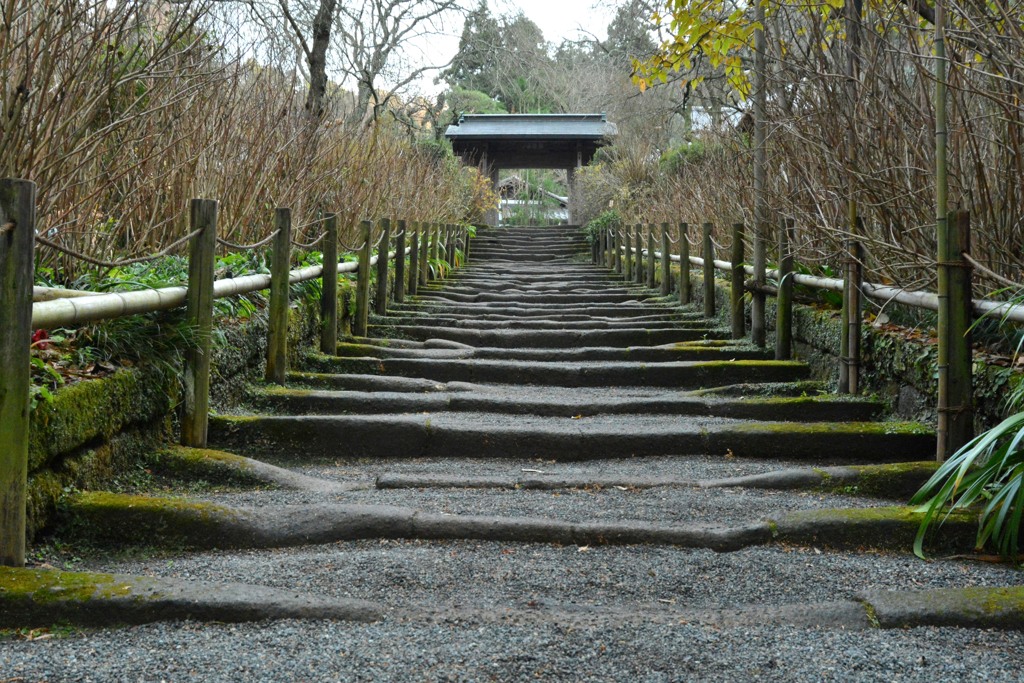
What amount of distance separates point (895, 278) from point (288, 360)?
A: 3558 millimetres

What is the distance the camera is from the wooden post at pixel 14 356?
2570mm

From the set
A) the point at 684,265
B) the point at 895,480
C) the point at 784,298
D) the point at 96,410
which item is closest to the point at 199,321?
the point at 96,410

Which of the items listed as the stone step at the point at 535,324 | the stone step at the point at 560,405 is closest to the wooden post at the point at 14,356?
the stone step at the point at 560,405

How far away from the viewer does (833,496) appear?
12.9 ft

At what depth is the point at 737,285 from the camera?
762cm

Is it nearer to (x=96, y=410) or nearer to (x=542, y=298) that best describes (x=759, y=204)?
(x=542, y=298)

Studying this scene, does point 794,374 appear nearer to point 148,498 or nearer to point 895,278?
point 895,278

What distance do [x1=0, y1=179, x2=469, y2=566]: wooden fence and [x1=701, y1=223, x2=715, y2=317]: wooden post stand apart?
2.83 m

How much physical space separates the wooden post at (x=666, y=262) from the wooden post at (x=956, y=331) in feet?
22.8

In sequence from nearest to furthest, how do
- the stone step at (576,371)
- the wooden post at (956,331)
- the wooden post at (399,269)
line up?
the wooden post at (956,331) → the stone step at (576,371) → the wooden post at (399,269)

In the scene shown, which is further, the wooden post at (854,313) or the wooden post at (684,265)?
the wooden post at (684,265)

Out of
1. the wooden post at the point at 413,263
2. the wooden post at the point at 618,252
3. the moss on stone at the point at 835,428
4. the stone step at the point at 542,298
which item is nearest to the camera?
the moss on stone at the point at 835,428

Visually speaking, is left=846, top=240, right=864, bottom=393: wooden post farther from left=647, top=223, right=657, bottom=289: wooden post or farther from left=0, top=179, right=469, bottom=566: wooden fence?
left=647, top=223, right=657, bottom=289: wooden post

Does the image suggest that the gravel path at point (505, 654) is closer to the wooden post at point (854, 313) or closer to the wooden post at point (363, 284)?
the wooden post at point (854, 313)
